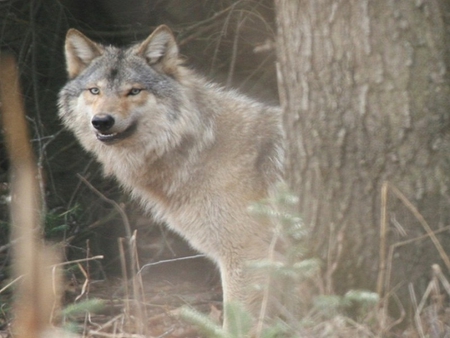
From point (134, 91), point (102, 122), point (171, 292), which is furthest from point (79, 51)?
point (171, 292)

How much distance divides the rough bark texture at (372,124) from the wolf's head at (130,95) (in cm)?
172

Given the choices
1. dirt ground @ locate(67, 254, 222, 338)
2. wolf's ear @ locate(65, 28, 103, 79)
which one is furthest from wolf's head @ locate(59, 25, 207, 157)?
dirt ground @ locate(67, 254, 222, 338)

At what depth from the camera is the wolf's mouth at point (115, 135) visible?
483 cm

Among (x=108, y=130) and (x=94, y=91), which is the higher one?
(x=94, y=91)

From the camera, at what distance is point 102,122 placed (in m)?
4.74

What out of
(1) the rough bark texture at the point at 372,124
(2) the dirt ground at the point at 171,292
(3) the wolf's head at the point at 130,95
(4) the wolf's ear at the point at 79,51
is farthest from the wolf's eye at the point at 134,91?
(1) the rough bark texture at the point at 372,124

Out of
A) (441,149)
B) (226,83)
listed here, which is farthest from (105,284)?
(441,149)

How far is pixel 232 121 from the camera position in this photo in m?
5.05

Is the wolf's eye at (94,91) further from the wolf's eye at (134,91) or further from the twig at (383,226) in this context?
the twig at (383,226)

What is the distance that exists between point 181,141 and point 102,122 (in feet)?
1.87

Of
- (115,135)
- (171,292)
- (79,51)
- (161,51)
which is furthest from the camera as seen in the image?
(171,292)

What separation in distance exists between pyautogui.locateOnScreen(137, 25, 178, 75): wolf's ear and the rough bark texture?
175 centimetres

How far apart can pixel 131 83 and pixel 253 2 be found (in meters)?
2.21

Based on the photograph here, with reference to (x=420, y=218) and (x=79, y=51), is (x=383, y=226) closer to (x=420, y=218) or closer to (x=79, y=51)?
(x=420, y=218)
